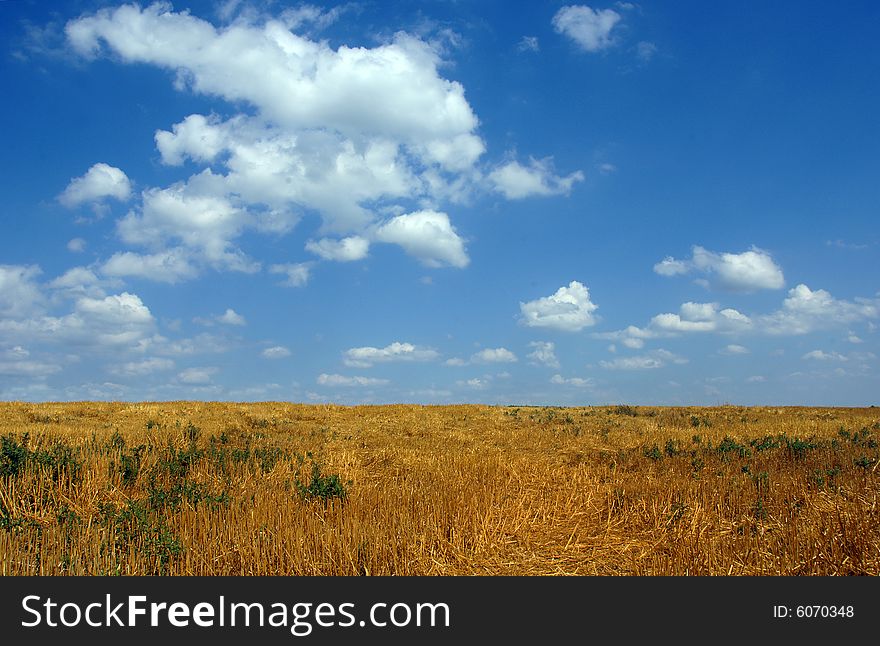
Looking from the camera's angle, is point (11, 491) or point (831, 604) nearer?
point (831, 604)

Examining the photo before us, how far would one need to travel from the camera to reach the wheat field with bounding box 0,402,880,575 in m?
7.29

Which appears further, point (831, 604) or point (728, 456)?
point (728, 456)

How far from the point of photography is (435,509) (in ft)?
29.6

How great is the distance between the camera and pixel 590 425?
27266mm

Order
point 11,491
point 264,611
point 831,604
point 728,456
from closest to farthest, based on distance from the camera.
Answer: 1. point 264,611
2. point 831,604
3. point 11,491
4. point 728,456

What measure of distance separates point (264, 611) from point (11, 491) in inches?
307

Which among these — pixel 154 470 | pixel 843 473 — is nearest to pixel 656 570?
pixel 843 473

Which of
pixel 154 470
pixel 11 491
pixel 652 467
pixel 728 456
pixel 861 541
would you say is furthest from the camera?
pixel 728 456

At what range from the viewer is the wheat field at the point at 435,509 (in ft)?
23.9

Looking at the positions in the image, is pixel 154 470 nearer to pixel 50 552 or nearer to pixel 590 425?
pixel 50 552

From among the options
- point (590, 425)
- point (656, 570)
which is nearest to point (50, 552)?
point (656, 570)

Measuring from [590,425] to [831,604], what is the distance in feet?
71.4

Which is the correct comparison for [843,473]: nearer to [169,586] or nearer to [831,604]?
[831,604]

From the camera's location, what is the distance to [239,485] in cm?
1155
